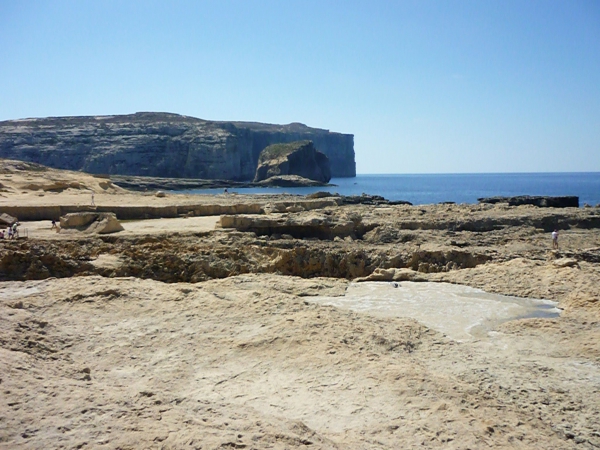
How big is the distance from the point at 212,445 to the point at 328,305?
5531mm

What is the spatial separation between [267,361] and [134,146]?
9786 cm

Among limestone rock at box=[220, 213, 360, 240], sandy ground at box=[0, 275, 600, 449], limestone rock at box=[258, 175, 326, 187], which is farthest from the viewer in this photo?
limestone rock at box=[258, 175, 326, 187]

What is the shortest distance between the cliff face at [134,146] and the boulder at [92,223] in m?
81.0

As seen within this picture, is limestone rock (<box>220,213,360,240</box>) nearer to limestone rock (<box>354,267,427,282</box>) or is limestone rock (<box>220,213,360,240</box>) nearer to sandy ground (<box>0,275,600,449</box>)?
limestone rock (<box>354,267,427,282</box>)

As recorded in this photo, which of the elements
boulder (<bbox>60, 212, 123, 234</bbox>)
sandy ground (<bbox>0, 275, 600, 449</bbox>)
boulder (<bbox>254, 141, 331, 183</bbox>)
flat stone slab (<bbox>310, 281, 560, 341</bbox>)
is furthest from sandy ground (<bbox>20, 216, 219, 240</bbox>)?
boulder (<bbox>254, 141, 331, 183</bbox>)

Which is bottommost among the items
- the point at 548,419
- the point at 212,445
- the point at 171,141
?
the point at 548,419

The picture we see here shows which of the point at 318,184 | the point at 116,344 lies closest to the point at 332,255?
the point at 116,344

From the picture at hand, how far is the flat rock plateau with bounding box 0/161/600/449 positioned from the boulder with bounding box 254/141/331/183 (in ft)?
260

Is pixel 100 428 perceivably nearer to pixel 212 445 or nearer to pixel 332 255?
pixel 212 445

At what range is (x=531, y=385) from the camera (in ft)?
19.4

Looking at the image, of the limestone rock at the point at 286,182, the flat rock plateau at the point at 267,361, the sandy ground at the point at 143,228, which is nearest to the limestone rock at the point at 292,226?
the sandy ground at the point at 143,228

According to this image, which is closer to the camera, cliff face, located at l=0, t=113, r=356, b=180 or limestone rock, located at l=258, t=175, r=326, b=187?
limestone rock, located at l=258, t=175, r=326, b=187

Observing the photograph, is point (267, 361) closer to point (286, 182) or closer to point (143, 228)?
point (143, 228)

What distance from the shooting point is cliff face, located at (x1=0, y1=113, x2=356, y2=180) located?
93688 millimetres
